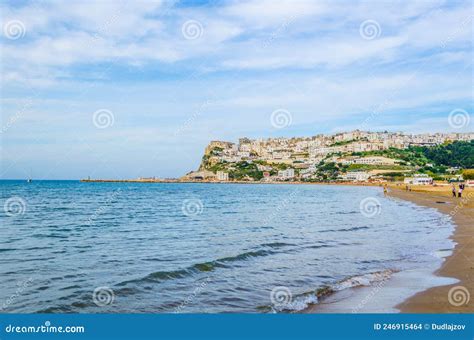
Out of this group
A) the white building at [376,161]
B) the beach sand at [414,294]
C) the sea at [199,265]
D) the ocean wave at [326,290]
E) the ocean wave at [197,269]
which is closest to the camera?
the beach sand at [414,294]

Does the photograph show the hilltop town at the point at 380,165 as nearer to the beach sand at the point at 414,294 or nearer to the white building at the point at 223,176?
the white building at the point at 223,176

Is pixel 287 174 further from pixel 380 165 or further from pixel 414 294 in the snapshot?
pixel 414 294

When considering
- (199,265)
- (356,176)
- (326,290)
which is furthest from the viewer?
(356,176)

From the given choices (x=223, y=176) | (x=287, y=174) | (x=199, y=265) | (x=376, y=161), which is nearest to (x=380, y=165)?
(x=376, y=161)

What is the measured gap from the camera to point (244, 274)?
1102cm

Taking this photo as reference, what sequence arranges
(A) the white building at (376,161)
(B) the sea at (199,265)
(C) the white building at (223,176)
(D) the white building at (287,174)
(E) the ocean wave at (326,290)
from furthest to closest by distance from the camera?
(C) the white building at (223,176), (D) the white building at (287,174), (A) the white building at (376,161), (B) the sea at (199,265), (E) the ocean wave at (326,290)

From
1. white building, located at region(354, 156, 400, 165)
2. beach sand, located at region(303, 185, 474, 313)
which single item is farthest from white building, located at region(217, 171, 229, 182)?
beach sand, located at region(303, 185, 474, 313)

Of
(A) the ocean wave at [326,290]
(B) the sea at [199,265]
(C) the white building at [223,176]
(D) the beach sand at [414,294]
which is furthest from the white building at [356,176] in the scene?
(A) the ocean wave at [326,290]

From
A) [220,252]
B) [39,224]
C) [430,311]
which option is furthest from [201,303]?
[39,224]

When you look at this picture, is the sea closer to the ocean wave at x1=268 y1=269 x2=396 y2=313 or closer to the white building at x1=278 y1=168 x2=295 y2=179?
the ocean wave at x1=268 y1=269 x2=396 y2=313

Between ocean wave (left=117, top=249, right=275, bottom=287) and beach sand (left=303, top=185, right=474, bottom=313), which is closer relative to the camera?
beach sand (left=303, top=185, right=474, bottom=313)

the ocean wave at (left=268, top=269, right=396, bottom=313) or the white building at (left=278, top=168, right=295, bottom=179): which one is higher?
the white building at (left=278, top=168, right=295, bottom=179)

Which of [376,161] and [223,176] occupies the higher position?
[376,161]

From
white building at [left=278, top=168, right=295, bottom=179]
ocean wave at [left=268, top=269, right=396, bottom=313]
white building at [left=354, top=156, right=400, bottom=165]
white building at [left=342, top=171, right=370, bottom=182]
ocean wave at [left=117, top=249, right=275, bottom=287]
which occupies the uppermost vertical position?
white building at [left=354, top=156, right=400, bottom=165]
